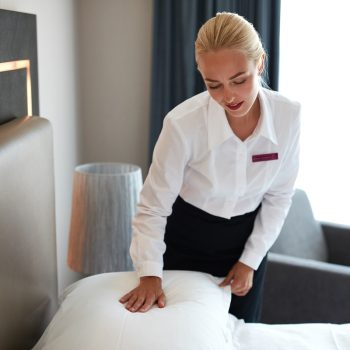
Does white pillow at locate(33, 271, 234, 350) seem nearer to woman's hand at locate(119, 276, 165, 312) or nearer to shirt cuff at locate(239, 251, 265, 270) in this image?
woman's hand at locate(119, 276, 165, 312)

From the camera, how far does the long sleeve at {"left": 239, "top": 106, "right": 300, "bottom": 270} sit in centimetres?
166

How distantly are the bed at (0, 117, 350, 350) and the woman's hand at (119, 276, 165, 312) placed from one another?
0.02 metres

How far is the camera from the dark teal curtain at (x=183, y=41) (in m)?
2.62

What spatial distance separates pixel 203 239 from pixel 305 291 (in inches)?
31.7

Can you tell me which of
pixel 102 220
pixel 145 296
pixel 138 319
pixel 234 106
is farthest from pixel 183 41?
pixel 138 319

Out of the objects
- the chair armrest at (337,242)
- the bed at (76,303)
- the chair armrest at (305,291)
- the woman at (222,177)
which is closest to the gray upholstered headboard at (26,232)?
the bed at (76,303)

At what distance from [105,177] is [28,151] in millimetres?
700

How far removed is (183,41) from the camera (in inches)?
107

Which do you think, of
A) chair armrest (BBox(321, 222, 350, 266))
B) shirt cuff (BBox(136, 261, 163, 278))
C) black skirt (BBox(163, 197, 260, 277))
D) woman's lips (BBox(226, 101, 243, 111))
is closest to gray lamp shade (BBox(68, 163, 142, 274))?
black skirt (BBox(163, 197, 260, 277))

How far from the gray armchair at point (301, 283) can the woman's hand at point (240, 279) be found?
0.66 metres

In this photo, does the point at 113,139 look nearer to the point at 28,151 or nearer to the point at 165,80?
the point at 165,80

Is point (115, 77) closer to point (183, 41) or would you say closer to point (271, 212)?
point (183, 41)

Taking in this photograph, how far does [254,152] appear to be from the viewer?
1.57 metres

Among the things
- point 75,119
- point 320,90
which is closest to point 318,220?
point 320,90
